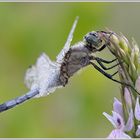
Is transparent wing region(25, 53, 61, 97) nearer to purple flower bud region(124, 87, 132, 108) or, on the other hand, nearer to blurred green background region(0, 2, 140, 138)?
purple flower bud region(124, 87, 132, 108)

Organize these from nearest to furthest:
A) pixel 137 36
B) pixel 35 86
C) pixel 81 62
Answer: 1. pixel 81 62
2. pixel 35 86
3. pixel 137 36

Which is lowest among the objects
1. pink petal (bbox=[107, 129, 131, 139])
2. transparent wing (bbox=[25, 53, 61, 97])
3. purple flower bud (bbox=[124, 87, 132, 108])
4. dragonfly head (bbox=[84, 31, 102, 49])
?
pink petal (bbox=[107, 129, 131, 139])

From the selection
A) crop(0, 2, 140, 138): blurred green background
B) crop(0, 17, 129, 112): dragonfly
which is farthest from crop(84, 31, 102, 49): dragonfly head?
crop(0, 2, 140, 138): blurred green background

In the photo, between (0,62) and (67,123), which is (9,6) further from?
(67,123)

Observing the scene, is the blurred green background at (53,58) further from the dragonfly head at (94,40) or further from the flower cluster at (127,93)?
the flower cluster at (127,93)

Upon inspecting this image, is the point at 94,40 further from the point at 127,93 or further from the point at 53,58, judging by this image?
the point at 53,58

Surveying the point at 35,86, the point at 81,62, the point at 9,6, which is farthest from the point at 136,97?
the point at 9,6
